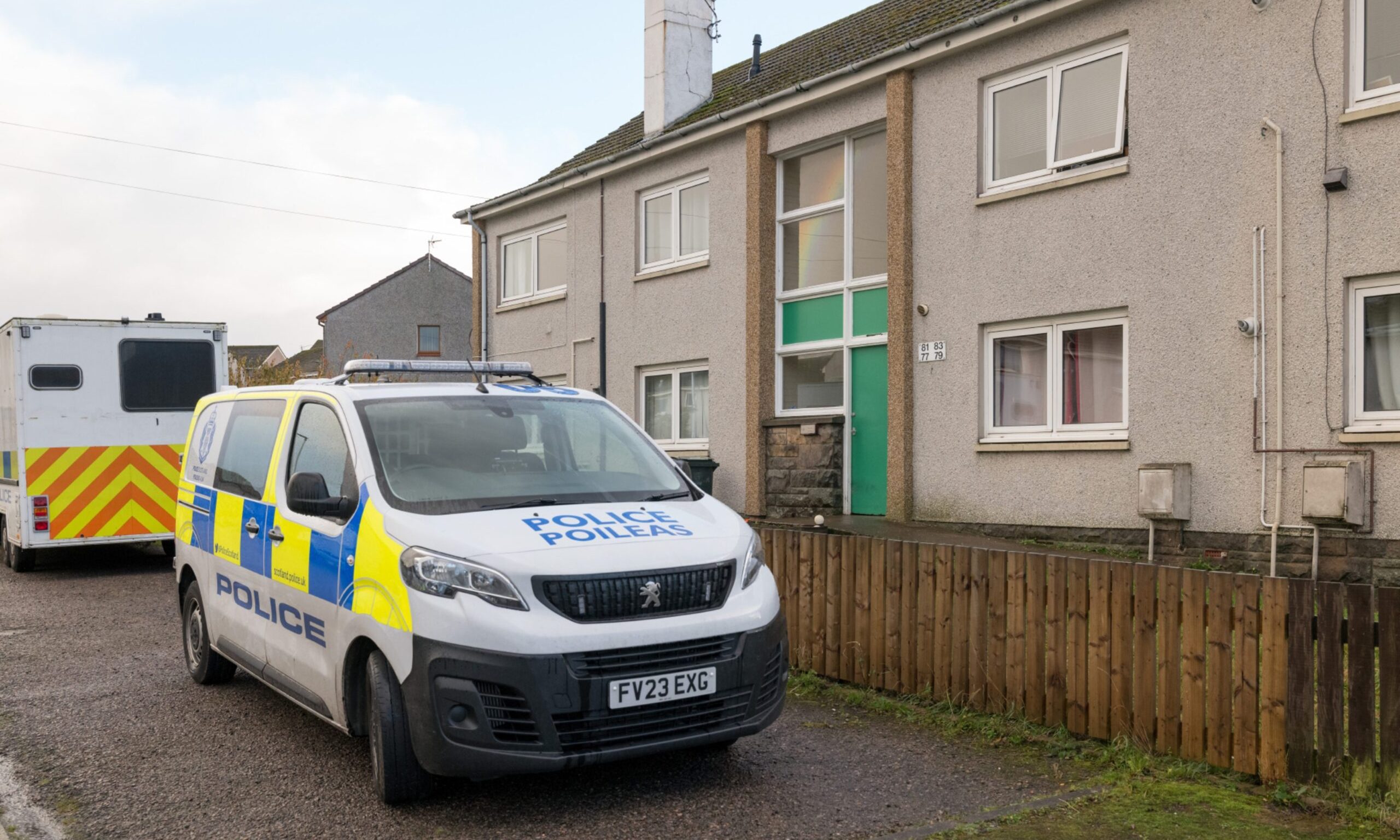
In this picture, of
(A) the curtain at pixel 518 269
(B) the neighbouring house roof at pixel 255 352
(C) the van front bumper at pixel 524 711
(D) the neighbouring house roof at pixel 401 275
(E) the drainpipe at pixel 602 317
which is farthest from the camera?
(B) the neighbouring house roof at pixel 255 352

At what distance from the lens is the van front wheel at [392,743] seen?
481 cm

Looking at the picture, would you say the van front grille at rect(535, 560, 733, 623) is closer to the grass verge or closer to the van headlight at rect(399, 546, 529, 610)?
the van headlight at rect(399, 546, 529, 610)

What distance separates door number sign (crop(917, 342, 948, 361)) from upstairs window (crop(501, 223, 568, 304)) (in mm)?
8568

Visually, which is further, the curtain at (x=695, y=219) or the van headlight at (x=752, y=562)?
the curtain at (x=695, y=219)

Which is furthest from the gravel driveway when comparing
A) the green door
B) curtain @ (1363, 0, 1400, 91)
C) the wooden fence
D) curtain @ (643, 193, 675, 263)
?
curtain @ (643, 193, 675, 263)

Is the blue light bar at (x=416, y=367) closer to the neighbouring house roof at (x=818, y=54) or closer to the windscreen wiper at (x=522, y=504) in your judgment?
the windscreen wiper at (x=522, y=504)

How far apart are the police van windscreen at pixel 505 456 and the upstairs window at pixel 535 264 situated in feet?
48.5

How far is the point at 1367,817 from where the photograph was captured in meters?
4.62

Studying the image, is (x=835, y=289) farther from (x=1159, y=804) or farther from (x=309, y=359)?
(x=309, y=359)

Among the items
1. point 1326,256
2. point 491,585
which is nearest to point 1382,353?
point 1326,256

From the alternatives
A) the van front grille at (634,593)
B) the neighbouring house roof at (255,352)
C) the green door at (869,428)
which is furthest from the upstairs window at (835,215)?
the neighbouring house roof at (255,352)

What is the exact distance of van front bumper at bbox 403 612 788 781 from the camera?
4.56 metres

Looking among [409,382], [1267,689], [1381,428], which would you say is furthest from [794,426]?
[1267,689]

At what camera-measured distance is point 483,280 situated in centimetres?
2292
